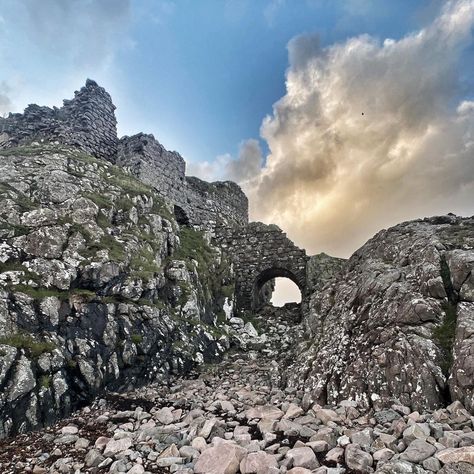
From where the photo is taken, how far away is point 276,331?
2031cm

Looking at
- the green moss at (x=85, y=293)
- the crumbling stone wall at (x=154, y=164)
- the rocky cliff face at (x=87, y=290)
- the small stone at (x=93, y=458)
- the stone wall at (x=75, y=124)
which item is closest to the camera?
the small stone at (x=93, y=458)

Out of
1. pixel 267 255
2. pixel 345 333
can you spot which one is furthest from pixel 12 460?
pixel 267 255

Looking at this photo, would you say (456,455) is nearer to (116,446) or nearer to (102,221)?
(116,446)

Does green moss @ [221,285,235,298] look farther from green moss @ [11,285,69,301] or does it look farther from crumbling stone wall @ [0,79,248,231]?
green moss @ [11,285,69,301]

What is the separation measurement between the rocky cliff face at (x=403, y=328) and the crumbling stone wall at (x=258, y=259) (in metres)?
9.70

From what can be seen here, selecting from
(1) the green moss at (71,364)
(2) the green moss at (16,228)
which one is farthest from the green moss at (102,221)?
(1) the green moss at (71,364)

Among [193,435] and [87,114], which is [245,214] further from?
[193,435]

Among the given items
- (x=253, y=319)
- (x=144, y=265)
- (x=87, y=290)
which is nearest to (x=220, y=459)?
(x=87, y=290)

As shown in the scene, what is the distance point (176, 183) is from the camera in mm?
30000

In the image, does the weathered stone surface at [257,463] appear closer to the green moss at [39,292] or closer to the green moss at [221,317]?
the green moss at [39,292]

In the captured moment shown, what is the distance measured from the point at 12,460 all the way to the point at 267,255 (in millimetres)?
19175

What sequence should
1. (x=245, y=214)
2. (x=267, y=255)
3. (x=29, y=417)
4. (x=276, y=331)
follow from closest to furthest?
(x=29, y=417) < (x=276, y=331) < (x=267, y=255) < (x=245, y=214)

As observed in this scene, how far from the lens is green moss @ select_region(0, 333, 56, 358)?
9.66 metres

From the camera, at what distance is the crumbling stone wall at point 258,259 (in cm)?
2381
